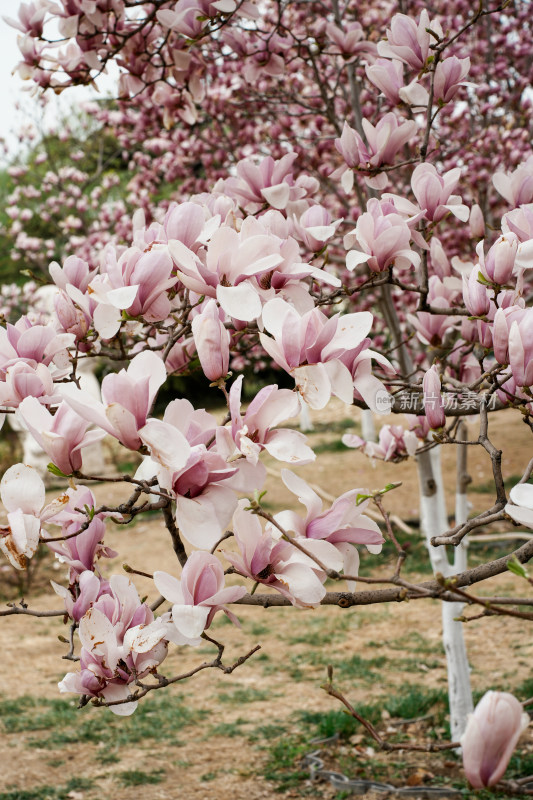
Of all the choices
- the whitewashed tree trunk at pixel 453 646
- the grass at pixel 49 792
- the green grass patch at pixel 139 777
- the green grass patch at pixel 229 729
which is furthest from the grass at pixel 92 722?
the whitewashed tree trunk at pixel 453 646

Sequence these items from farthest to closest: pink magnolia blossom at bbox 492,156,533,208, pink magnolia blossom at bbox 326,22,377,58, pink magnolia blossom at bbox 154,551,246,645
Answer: pink magnolia blossom at bbox 326,22,377,58 → pink magnolia blossom at bbox 492,156,533,208 → pink magnolia blossom at bbox 154,551,246,645

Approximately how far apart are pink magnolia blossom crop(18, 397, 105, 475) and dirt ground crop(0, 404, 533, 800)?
2.37 meters

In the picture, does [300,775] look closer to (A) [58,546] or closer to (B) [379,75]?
(A) [58,546]

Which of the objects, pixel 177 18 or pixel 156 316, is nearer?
pixel 156 316

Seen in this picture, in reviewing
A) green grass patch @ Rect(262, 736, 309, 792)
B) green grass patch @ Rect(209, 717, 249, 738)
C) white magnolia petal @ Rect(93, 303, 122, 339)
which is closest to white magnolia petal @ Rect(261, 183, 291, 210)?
white magnolia petal @ Rect(93, 303, 122, 339)

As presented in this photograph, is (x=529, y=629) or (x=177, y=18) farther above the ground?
(x=177, y=18)

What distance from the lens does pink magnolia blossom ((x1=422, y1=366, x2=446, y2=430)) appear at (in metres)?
1.48

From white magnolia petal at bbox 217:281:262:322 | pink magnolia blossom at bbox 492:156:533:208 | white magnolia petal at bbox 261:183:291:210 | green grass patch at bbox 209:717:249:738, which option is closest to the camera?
white magnolia petal at bbox 217:281:262:322

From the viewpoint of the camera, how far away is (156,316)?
1.40 meters

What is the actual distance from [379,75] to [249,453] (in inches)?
50.4

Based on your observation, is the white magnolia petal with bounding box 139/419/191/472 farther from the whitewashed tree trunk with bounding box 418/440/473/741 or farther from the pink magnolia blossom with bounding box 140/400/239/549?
the whitewashed tree trunk with bounding box 418/440/473/741

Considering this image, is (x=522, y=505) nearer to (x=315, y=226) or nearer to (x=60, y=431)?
(x=60, y=431)

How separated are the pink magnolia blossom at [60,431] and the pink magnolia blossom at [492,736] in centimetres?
58

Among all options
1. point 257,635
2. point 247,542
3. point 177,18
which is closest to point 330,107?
point 177,18
